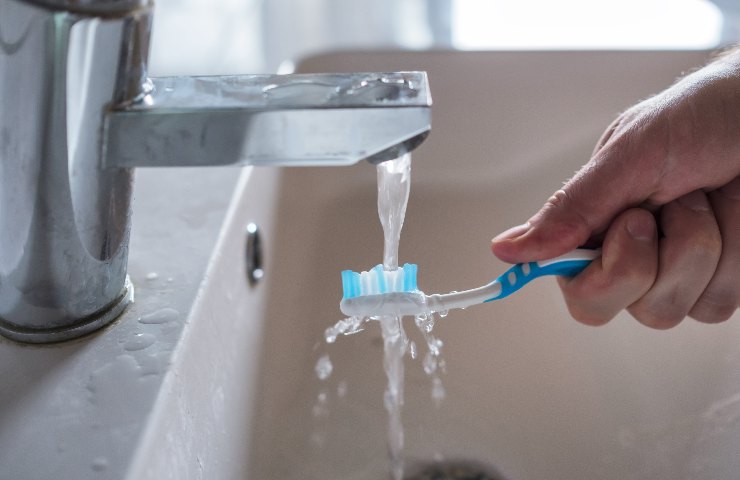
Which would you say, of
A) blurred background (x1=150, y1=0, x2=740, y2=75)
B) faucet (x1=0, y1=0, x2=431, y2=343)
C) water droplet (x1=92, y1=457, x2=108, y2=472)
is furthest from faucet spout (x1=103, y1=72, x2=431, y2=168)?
blurred background (x1=150, y1=0, x2=740, y2=75)

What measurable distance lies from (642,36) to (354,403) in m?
0.41

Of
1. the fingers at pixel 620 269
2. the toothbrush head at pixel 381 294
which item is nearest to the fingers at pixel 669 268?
the fingers at pixel 620 269

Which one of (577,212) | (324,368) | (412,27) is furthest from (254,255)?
(412,27)

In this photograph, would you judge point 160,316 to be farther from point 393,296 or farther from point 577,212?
point 577,212

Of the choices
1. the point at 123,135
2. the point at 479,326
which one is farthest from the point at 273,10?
the point at 123,135

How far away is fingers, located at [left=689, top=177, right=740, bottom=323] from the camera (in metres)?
0.45

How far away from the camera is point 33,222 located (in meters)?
0.31

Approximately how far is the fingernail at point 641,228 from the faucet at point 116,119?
18cm

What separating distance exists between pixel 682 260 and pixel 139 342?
0.90ft

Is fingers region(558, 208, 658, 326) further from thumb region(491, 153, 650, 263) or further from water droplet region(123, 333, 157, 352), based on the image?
water droplet region(123, 333, 157, 352)

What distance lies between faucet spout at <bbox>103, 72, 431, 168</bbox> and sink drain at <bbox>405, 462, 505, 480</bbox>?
209 mm

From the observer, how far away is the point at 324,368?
49 centimetres

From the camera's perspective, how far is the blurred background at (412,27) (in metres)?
0.67

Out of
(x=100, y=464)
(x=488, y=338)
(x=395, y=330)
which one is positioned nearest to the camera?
(x=100, y=464)
